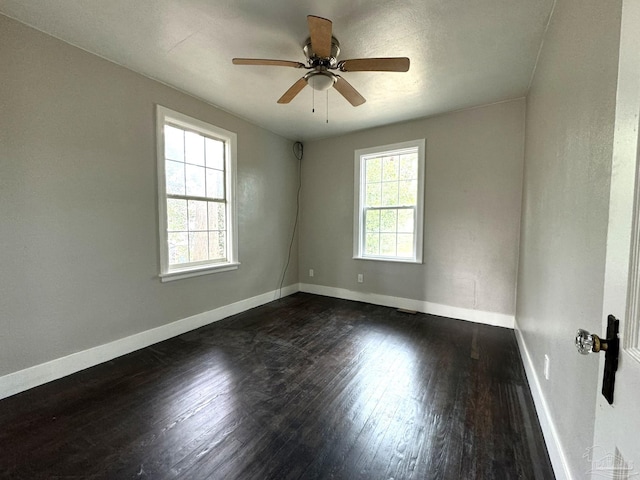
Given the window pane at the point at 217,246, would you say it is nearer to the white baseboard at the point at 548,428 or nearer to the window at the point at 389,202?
the window at the point at 389,202

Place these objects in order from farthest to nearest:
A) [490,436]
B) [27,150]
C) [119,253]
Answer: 1. [119,253]
2. [27,150]
3. [490,436]

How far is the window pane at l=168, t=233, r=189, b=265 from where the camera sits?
2891mm

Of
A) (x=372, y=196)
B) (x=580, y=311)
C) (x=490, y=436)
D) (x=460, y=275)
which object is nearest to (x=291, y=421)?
(x=490, y=436)

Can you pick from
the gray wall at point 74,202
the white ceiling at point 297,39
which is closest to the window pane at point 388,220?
the white ceiling at point 297,39

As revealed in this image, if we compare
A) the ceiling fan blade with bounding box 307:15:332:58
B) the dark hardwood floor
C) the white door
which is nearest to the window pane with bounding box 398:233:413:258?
the dark hardwood floor

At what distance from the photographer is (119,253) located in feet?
7.98

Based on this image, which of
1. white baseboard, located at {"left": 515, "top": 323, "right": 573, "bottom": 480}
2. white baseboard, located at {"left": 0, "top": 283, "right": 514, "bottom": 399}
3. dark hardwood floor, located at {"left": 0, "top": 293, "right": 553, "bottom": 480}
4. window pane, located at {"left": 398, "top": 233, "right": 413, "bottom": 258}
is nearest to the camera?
white baseboard, located at {"left": 515, "top": 323, "right": 573, "bottom": 480}

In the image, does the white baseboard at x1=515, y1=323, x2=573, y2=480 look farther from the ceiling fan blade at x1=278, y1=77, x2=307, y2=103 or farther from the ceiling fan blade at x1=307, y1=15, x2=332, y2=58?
the ceiling fan blade at x1=278, y1=77, x2=307, y2=103

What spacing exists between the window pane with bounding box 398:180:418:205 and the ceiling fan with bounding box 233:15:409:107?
1746 millimetres

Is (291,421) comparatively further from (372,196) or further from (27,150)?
(372,196)

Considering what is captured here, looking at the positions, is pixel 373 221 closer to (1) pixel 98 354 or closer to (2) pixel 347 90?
(2) pixel 347 90

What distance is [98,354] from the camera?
231 centimetres

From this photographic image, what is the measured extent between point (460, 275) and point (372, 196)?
1.63 metres

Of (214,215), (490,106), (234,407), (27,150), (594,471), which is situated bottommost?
(234,407)
